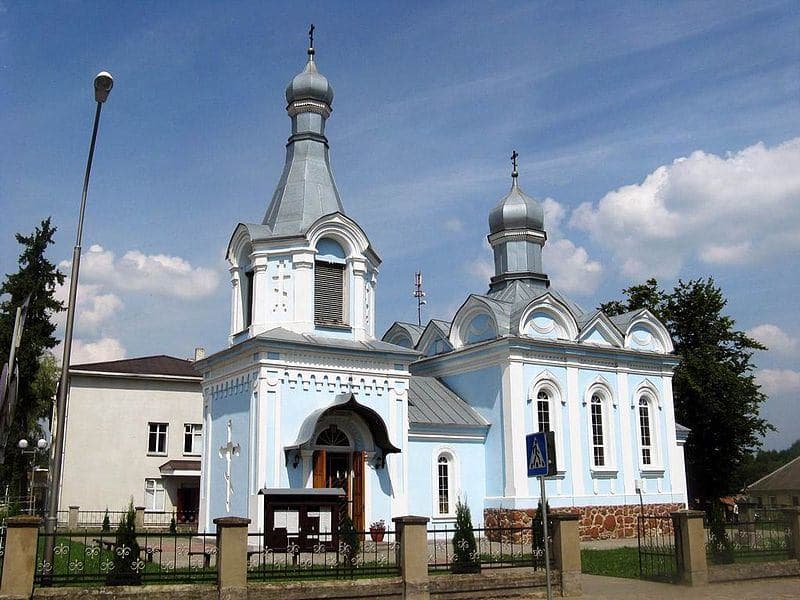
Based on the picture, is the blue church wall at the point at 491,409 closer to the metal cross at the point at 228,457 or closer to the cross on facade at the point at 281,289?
the cross on facade at the point at 281,289

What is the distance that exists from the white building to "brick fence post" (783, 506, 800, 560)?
24.3 m

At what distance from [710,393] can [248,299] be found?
19443mm

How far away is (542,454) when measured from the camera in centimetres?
980

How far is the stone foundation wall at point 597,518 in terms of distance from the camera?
21453 millimetres

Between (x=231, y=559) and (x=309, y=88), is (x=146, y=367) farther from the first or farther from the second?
(x=231, y=559)

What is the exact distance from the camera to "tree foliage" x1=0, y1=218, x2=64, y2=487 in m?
→ 34.2

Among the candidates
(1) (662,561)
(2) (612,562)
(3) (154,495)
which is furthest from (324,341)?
(3) (154,495)

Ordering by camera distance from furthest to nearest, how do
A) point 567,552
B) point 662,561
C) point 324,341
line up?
point 324,341 → point 662,561 → point 567,552

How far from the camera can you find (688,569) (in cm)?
1348

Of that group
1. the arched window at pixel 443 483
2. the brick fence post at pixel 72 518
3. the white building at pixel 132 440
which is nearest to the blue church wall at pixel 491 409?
the arched window at pixel 443 483

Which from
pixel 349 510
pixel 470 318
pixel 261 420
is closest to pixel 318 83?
pixel 470 318

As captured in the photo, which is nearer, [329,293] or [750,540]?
[750,540]

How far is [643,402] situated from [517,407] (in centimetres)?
518

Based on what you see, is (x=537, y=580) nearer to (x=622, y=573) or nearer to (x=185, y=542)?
(x=622, y=573)
